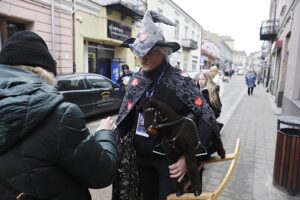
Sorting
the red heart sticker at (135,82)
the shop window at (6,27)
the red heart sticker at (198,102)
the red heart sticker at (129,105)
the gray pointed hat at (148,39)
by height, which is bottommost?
the red heart sticker at (129,105)

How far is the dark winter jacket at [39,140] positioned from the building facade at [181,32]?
18048 mm

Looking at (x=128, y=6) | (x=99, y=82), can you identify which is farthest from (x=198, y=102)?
(x=128, y=6)

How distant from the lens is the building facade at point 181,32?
2186cm

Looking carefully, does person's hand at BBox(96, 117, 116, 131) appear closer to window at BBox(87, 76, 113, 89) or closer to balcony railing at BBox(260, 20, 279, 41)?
window at BBox(87, 76, 113, 89)

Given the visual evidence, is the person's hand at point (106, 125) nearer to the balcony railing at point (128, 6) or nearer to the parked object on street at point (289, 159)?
the parked object on street at point (289, 159)

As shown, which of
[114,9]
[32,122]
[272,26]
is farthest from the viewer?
[272,26]

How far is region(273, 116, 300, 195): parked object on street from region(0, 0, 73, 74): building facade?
8.30 meters

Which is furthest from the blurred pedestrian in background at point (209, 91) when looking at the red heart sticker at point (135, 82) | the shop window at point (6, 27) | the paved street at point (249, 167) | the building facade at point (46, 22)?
the shop window at point (6, 27)

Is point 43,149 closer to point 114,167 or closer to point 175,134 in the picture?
point 114,167

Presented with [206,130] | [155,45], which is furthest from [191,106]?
[155,45]

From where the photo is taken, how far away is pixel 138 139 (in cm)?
215

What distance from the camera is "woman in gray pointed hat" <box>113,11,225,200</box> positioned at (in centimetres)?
196

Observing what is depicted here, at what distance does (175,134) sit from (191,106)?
309 millimetres

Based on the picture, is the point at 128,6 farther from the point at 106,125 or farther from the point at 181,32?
the point at 106,125
